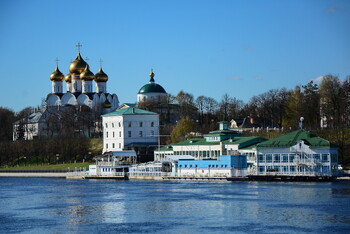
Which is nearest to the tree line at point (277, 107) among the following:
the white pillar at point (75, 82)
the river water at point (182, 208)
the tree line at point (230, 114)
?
the tree line at point (230, 114)

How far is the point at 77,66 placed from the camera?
15700 centimetres

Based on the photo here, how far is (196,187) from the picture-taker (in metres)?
77.5

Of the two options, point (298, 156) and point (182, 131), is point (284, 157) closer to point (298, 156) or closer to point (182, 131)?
point (298, 156)

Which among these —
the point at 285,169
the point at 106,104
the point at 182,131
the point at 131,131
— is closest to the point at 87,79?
the point at 106,104

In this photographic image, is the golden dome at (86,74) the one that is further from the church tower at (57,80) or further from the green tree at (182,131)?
the green tree at (182,131)

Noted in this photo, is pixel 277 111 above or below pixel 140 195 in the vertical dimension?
above

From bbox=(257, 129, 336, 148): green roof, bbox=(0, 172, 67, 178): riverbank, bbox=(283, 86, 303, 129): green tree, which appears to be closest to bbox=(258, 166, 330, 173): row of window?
bbox=(257, 129, 336, 148): green roof

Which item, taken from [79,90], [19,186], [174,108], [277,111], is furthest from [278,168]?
[79,90]

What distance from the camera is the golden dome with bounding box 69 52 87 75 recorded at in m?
157

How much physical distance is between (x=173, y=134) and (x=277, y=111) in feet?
64.3

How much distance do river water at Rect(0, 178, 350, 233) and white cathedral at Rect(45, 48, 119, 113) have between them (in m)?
76.3

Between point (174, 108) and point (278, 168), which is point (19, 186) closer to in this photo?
point (278, 168)

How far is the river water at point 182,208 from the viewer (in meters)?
49.6

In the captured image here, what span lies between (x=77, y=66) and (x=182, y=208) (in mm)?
101323
